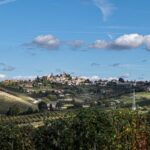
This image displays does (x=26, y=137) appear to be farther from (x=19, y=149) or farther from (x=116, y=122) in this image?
(x=116, y=122)

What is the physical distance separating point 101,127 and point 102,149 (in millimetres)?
4443

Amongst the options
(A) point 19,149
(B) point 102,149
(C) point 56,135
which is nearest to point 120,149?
(B) point 102,149

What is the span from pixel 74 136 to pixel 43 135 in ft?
18.4

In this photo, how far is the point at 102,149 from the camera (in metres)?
99.7

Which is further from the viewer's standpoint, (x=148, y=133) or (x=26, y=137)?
(x=148, y=133)

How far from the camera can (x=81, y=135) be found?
333ft

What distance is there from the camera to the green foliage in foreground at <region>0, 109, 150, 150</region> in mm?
98750

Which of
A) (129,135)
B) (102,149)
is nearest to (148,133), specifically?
(129,135)

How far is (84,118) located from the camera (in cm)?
10462

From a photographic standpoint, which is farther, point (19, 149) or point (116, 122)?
point (116, 122)

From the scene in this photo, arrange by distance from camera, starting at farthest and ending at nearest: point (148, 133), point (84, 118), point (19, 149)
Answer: point (148, 133) < point (84, 118) < point (19, 149)

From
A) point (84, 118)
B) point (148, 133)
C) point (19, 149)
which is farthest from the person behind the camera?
point (148, 133)

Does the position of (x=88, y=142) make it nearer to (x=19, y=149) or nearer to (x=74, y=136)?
(x=74, y=136)

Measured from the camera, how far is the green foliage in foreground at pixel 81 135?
9875 centimetres
